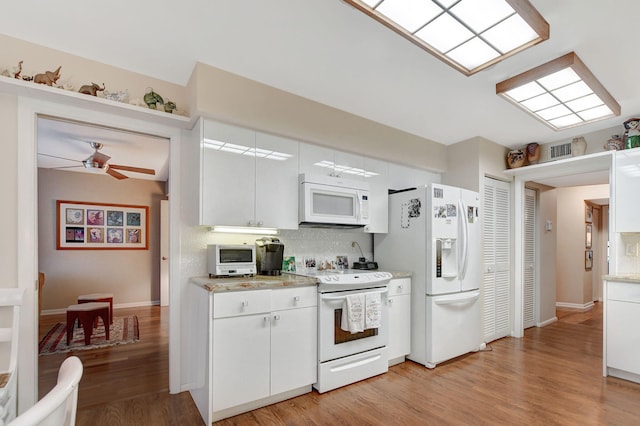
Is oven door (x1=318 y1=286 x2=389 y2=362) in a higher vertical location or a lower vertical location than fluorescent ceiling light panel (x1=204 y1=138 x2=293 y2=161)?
lower

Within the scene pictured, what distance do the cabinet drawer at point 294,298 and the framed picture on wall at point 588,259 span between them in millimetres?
6236

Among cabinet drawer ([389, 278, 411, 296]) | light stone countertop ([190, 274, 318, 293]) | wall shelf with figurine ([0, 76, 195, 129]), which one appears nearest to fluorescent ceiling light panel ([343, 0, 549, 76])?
wall shelf with figurine ([0, 76, 195, 129])

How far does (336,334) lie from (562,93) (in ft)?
8.87

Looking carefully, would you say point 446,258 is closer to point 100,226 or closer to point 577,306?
point 577,306

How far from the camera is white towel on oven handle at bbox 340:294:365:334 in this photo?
8.79 feet

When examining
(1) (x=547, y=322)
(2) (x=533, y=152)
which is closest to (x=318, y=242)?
(2) (x=533, y=152)

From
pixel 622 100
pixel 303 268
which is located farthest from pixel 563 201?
pixel 303 268

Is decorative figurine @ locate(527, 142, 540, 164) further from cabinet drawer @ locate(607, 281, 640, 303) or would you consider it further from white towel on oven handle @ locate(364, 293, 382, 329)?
white towel on oven handle @ locate(364, 293, 382, 329)

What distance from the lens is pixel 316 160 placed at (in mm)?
3105

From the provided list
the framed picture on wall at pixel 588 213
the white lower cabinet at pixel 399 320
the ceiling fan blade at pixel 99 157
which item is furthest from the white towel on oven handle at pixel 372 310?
the framed picture on wall at pixel 588 213

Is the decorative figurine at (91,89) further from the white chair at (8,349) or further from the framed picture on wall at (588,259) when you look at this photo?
the framed picture on wall at (588,259)

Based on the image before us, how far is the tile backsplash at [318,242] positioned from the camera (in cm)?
301

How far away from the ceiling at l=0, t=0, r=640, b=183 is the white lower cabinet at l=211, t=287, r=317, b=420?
171 centimetres

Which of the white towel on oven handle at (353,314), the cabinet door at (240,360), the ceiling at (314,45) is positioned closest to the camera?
the ceiling at (314,45)
